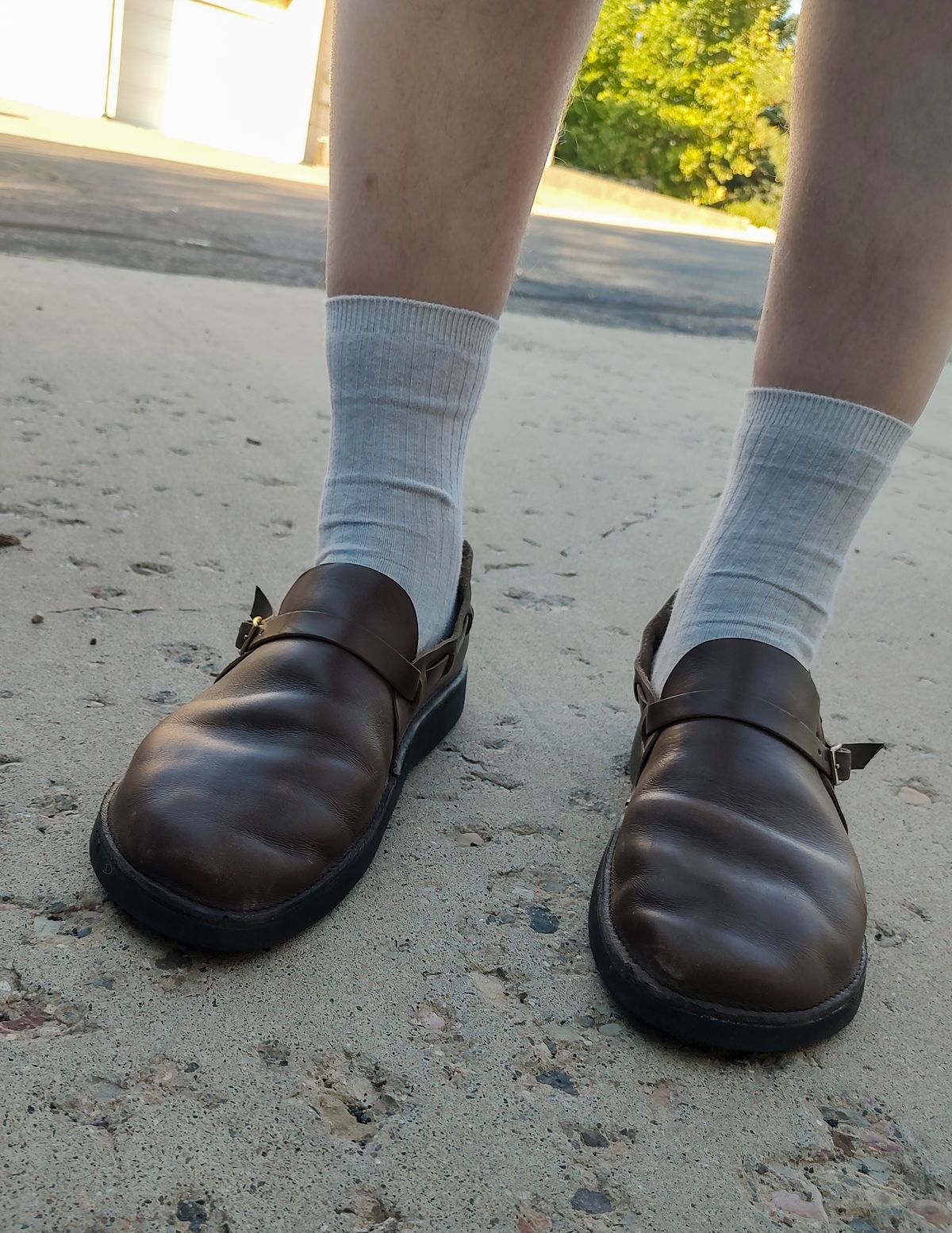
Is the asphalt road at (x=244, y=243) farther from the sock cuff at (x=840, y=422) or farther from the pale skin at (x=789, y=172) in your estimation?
the sock cuff at (x=840, y=422)

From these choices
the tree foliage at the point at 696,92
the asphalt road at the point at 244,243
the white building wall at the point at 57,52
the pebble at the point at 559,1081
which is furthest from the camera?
the tree foliage at the point at 696,92

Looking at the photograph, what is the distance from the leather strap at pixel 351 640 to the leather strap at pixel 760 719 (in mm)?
194

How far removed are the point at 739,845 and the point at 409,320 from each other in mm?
497

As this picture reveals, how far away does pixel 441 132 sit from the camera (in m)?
0.88

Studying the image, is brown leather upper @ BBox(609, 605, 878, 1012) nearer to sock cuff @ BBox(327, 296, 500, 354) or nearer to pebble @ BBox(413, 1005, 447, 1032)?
pebble @ BBox(413, 1005, 447, 1032)

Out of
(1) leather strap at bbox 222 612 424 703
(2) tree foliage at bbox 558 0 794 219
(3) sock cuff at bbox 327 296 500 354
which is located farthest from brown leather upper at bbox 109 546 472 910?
(2) tree foliage at bbox 558 0 794 219

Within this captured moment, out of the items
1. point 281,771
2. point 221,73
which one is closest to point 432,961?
point 281,771

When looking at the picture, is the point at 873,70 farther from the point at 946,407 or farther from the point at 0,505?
the point at 946,407

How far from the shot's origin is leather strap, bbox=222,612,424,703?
83 centimetres

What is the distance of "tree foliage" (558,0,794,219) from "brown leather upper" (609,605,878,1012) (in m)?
17.5

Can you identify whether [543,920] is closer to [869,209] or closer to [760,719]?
[760,719]

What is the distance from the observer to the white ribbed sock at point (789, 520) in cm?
86

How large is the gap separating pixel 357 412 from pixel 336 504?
82 mm

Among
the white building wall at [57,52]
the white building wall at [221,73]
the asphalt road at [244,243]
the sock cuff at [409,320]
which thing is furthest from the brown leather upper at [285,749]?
the white building wall at [57,52]
